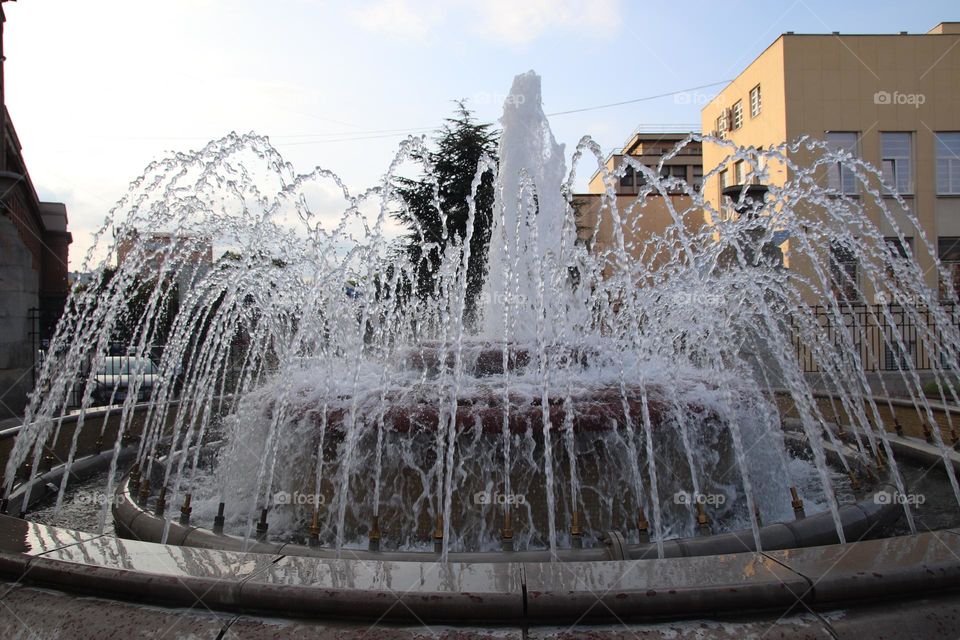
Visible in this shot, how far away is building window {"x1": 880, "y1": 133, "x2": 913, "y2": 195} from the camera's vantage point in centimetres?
2484

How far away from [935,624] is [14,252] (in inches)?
482

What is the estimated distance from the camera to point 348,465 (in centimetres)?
467

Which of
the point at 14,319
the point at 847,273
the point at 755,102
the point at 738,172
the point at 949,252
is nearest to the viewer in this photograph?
the point at 14,319

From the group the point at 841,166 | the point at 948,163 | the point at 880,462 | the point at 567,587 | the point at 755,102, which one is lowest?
the point at 880,462

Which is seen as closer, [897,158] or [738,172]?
[897,158]

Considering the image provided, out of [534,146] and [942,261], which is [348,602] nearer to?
[534,146]

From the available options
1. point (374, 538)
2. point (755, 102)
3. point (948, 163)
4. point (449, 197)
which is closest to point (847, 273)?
point (948, 163)

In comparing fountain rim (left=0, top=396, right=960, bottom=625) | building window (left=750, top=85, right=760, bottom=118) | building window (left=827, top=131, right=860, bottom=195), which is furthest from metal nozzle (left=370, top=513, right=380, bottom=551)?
building window (left=750, top=85, right=760, bottom=118)

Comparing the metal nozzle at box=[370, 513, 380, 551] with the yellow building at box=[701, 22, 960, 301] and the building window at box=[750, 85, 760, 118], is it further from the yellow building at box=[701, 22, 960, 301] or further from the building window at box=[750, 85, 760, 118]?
the building window at box=[750, 85, 760, 118]

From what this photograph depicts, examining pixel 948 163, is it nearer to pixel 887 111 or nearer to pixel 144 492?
pixel 887 111

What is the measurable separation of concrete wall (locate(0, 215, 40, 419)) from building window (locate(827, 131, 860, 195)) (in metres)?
24.1

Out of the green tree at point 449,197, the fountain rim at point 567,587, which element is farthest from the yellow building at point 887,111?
the fountain rim at point 567,587

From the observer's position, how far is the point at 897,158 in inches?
983

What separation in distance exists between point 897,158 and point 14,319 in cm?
2698
